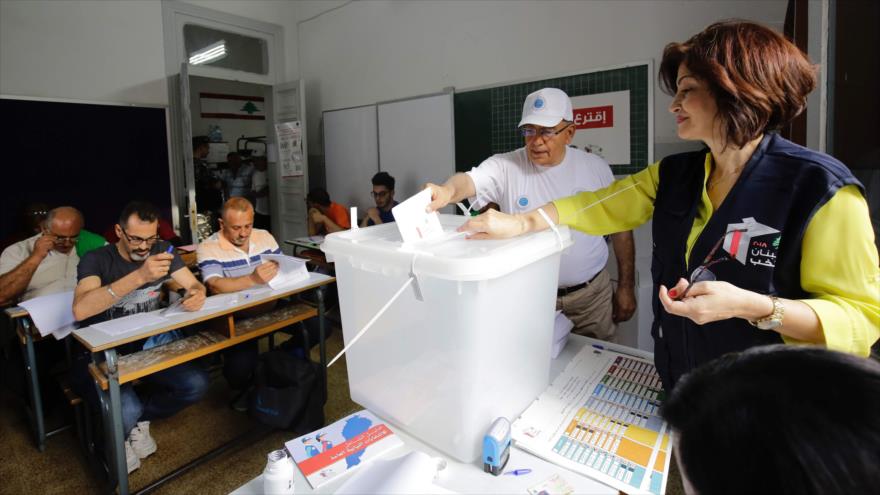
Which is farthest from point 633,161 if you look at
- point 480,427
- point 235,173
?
point 235,173

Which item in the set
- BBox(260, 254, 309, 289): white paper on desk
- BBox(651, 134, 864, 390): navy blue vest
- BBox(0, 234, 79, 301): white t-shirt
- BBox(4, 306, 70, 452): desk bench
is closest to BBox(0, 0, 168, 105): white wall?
BBox(0, 234, 79, 301): white t-shirt

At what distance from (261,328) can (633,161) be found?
2383 mm

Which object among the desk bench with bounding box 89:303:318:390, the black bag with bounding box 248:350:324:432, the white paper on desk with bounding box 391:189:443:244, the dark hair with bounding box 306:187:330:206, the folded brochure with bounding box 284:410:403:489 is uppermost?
the dark hair with bounding box 306:187:330:206

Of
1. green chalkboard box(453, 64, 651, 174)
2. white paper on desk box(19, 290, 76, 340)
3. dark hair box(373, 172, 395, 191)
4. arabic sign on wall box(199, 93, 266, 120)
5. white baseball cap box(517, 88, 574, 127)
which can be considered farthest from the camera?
arabic sign on wall box(199, 93, 266, 120)

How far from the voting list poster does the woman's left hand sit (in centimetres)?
23

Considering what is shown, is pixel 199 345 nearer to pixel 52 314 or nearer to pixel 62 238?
pixel 52 314

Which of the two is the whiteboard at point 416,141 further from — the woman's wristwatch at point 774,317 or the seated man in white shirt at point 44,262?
the woman's wristwatch at point 774,317

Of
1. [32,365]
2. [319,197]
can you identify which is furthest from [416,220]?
[319,197]

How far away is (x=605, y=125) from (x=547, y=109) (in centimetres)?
149

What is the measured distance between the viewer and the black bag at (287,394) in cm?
218

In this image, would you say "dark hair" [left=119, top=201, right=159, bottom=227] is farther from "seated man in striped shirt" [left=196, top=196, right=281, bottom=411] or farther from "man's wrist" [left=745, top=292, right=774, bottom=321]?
"man's wrist" [left=745, top=292, right=774, bottom=321]

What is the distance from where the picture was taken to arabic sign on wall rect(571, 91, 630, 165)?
9.60 ft

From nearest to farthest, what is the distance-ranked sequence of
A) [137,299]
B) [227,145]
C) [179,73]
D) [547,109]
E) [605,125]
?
[547,109] < [137,299] < [605,125] < [179,73] < [227,145]

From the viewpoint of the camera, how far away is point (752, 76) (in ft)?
2.55
